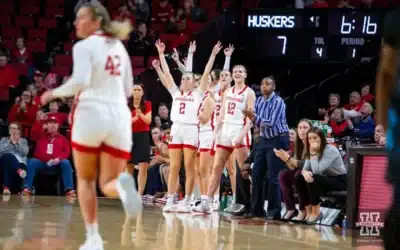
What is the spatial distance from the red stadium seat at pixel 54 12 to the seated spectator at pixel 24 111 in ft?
15.8

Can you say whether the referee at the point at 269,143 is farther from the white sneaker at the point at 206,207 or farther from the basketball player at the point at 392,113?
the basketball player at the point at 392,113

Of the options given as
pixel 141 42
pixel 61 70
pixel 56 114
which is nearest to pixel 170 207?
pixel 56 114

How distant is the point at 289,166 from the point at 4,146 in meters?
5.27

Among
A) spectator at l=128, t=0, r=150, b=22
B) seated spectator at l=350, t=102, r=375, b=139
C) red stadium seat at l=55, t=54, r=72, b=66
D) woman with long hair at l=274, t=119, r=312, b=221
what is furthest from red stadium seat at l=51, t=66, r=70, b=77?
woman with long hair at l=274, t=119, r=312, b=221

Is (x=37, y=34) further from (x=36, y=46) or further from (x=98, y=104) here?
(x=98, y=104)

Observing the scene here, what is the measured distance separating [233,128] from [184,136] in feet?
2.19

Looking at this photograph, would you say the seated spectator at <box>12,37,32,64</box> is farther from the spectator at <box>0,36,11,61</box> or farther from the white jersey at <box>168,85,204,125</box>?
the white jersey at <box>168,85,204,125</box>

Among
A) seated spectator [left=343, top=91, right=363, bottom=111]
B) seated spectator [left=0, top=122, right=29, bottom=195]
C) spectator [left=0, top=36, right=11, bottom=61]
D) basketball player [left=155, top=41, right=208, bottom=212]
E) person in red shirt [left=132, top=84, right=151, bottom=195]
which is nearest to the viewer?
basketball player [left=155, top=41, right=208, bottom=212]

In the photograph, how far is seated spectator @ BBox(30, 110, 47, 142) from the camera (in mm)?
14617

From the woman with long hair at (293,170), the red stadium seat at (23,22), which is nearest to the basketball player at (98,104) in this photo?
the woman with long hair at (293,170)

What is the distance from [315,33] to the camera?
14773 mm

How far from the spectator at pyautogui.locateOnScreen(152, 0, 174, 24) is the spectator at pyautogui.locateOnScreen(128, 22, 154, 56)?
1373 mm

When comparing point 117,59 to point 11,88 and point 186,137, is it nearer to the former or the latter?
point 186,137

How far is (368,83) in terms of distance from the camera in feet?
52.6
